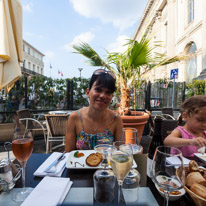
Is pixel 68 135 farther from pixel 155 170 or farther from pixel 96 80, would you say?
pixel 155 170

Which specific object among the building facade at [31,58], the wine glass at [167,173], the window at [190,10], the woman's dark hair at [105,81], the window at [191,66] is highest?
the building facade at [31,58]

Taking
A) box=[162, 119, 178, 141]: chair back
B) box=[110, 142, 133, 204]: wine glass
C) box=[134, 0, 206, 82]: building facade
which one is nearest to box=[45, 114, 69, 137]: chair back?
box=[162, 119, 178, 141]: chair back

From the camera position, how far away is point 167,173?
27.5 inches

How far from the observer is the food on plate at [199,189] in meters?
0.67

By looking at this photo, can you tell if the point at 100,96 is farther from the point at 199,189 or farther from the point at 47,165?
the point at 199,189

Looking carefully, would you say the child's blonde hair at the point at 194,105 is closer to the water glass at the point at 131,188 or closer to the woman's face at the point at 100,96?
the woman's face at the point at 100,96

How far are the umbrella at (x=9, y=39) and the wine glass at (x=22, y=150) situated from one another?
2072mm

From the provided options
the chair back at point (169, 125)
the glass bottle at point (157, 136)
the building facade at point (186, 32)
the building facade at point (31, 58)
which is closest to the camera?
the glass bottle at point (157, 136)

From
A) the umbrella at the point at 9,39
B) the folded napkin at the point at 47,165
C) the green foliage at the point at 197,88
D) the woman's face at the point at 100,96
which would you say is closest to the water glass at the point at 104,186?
the folded napkin at the point at 47,165

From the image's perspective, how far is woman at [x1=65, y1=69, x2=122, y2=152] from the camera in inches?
62.6

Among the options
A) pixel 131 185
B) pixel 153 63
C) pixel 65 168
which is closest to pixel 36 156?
pixel 65 168

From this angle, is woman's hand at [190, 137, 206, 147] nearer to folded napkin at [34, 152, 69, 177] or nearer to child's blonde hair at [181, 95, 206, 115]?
child's blonde hair at [181, 95, 206, 115]

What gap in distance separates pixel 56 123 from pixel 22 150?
104 inches

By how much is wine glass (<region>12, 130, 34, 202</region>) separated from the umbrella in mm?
2072
